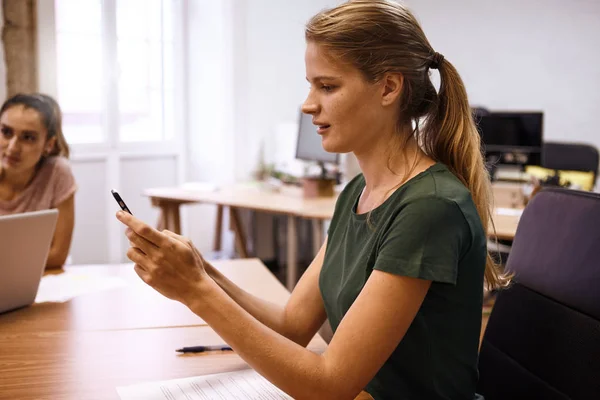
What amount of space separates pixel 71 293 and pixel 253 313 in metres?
0.59

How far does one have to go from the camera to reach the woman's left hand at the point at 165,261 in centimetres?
107

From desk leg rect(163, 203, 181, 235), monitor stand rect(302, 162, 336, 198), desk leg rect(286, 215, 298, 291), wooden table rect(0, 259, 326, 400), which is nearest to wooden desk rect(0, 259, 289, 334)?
wooden table rect(0, 259, 326, 400)

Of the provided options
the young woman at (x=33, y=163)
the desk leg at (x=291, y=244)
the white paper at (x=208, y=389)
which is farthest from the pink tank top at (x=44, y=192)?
the desk leg at (x=291, y=244)

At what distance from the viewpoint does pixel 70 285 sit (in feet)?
5.99

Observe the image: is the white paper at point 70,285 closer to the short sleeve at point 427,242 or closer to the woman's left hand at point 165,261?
the woman's left hand at point 165,261

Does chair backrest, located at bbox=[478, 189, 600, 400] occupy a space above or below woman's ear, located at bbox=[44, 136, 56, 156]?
below

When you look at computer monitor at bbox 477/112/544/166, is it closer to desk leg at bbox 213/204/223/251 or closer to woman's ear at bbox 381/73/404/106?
desk leg at bbox 213/204/223/251

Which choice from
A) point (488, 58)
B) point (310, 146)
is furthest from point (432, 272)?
point (488, 58)

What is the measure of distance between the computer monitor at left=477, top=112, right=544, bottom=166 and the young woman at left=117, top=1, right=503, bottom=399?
2.97 meters

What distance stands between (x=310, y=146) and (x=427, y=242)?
120 inches

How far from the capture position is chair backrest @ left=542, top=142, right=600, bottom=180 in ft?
15.4

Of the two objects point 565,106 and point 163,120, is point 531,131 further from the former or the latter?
point 163,120

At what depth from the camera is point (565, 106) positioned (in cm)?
597

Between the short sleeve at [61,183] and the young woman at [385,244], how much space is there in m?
1.14
